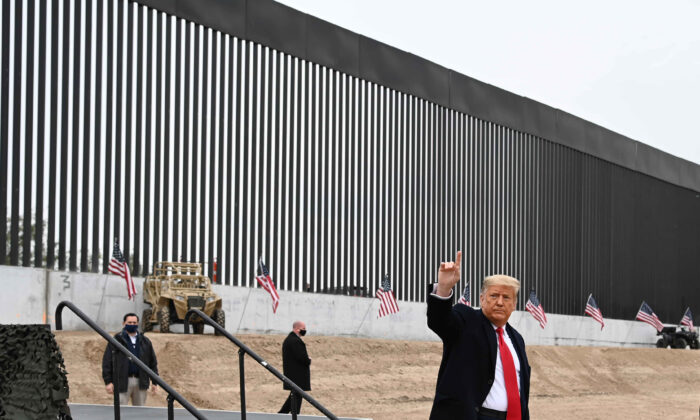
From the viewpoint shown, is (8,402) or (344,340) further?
(344,340)

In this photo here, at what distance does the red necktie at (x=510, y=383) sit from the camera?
5742 mm

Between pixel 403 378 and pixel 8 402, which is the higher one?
pixel 8 402

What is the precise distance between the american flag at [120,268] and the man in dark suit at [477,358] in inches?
867

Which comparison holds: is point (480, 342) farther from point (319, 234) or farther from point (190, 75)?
point (319, 234)

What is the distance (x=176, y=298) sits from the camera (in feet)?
90.6

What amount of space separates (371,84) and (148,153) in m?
11.2

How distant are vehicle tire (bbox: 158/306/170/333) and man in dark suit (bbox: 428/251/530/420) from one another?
72.8 ft

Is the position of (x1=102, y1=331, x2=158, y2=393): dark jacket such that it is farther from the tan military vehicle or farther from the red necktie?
the tan military vehicle

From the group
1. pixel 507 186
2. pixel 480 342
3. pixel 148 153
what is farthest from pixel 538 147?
pixel 480 342

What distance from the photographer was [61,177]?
2734 centimetres

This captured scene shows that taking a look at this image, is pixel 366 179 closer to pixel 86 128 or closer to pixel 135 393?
pixel 86 128

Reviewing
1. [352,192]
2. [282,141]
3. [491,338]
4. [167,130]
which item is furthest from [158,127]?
[491,338]

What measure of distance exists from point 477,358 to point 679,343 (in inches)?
1927

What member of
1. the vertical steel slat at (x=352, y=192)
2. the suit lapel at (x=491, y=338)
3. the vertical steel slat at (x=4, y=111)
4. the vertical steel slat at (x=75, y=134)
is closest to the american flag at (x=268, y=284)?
the vertical steel slat at (x=75, y=134)
